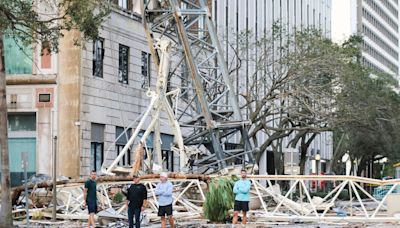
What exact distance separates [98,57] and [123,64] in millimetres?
2931

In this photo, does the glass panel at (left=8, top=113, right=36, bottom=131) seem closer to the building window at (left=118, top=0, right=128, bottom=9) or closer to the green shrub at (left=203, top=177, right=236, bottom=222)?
the building window at (left=118, top=0, right=128, bottom=9)

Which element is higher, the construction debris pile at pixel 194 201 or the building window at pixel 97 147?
the building window at pixel 97 147

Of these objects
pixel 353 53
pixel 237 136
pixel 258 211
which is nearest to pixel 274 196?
pixel 258 211

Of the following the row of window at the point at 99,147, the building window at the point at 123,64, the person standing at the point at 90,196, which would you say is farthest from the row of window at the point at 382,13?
the person standing at the point at 90,196

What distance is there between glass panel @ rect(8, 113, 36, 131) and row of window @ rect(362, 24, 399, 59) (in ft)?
318

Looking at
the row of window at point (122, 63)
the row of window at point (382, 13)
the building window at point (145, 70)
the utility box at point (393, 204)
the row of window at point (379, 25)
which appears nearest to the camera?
the utility box at point (393, 204)

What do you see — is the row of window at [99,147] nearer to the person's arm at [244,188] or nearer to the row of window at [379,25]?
the person's arm at [244,188]

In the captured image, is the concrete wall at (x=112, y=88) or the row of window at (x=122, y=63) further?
the row of window at (x=122, y=63)

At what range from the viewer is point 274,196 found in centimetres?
3136

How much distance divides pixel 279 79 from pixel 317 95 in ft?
7.02

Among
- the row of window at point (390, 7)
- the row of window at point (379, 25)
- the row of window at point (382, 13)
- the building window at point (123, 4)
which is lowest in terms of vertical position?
the building window at point (123, 4)

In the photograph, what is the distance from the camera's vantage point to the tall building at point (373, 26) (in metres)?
137

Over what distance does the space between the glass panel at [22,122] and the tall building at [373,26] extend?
8201 cm

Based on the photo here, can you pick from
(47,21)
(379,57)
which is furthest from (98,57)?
(379,57)
